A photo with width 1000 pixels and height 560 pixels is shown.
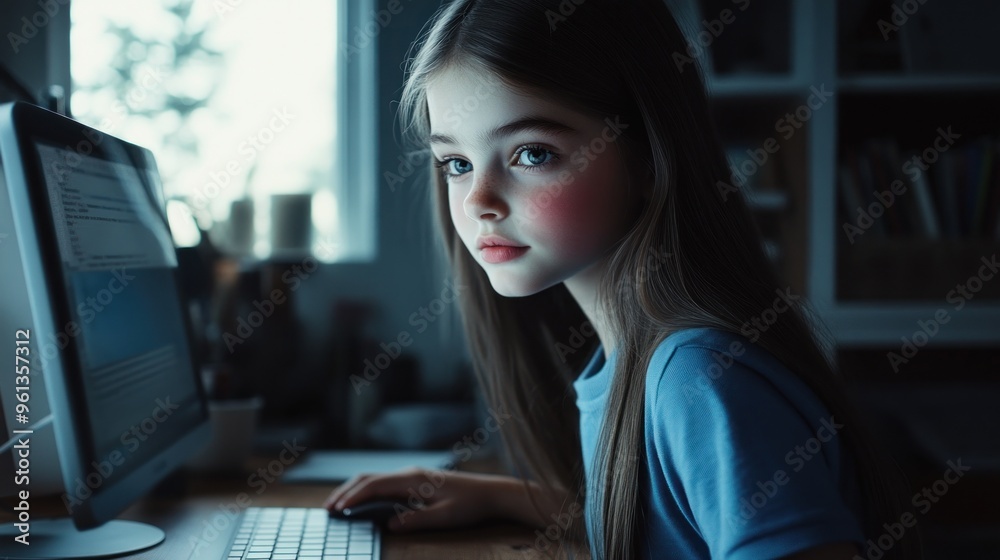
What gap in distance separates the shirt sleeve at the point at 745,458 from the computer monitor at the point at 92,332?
1.65 feet

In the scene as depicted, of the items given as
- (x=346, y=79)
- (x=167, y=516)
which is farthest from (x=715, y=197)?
(x=346, y=79)

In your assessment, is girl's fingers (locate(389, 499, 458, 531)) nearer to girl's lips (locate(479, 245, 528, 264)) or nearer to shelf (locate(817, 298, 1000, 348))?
girl's lips (locate(479, 245, 528, 264))

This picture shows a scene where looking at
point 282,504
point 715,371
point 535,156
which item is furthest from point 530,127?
point 282,504

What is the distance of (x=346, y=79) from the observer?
211 centimetres

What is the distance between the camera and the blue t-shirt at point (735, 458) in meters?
0.57

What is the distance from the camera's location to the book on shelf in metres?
1.76

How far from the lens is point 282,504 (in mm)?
1008

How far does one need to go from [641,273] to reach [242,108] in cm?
158

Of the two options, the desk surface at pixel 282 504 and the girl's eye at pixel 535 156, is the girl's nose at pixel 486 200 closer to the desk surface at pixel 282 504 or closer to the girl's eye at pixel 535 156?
the girl's eye at pixel 535 156

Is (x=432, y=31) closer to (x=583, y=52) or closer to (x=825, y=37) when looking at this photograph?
(x=583, y=52)

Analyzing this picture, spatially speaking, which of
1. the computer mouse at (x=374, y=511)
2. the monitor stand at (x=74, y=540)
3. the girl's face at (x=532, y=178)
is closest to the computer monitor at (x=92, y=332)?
the monitor stand at (x=74, y=540)

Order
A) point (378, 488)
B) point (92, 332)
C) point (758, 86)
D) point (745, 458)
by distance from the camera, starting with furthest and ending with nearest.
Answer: point (758, 86) → point (378, 488) → point (92, 332) → point (745, 458)

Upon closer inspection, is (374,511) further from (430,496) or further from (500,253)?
(500,253)

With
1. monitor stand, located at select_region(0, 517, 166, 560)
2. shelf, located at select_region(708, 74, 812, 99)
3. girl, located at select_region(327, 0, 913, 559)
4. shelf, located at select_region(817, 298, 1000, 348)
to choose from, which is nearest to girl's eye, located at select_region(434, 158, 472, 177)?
girl, located at select_region(327, 0, 913, 559)
